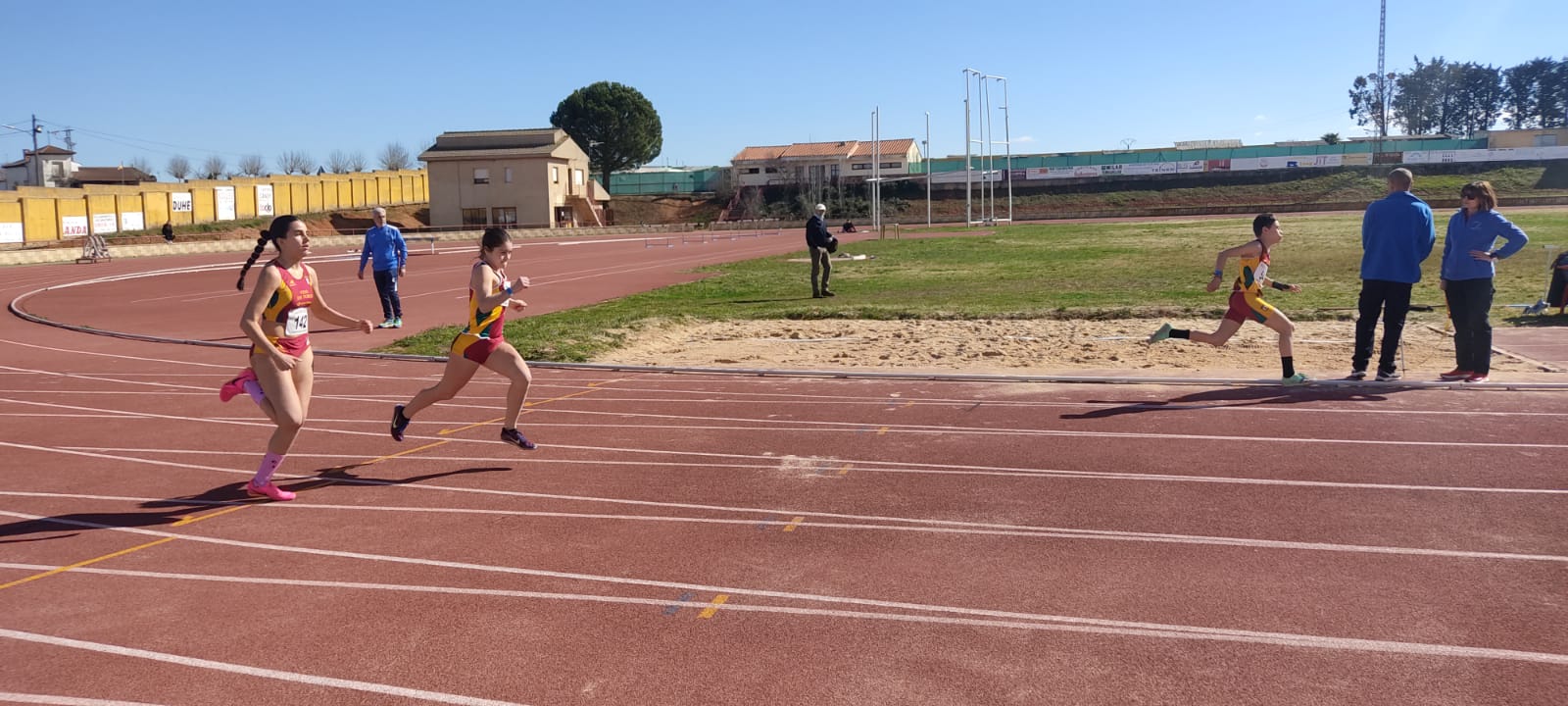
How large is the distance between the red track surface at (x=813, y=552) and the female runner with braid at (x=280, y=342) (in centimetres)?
48

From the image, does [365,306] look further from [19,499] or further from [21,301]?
Result: [19,499]

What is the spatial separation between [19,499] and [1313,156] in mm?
95080

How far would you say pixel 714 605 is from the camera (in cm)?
474

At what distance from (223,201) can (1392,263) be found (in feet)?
213

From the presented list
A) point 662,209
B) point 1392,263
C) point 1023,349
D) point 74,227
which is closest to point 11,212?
point 74,227

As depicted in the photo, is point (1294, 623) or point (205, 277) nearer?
point (1294, 623)

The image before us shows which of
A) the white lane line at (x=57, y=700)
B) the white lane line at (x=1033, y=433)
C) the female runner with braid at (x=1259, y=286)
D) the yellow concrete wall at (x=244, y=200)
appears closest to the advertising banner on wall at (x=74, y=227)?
the yellow concrete wall at (x=244, y=200)

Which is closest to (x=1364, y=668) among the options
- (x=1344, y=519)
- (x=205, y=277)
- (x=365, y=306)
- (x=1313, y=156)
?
(x=1344, y=519)

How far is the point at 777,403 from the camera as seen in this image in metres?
9.59

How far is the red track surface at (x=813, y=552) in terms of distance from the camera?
Answer: 405 cm

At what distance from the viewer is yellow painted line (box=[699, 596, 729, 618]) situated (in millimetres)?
4641

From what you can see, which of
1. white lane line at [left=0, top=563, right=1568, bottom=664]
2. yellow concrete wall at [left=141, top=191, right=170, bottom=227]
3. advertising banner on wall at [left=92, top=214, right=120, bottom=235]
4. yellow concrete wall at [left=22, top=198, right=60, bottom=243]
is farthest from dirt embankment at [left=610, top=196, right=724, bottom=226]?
white lane line at [left=0, top=563, right=1568, bottom=664]

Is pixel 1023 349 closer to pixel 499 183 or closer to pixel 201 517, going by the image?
pixel 201 517

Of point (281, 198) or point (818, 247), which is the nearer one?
point (818, 247)
